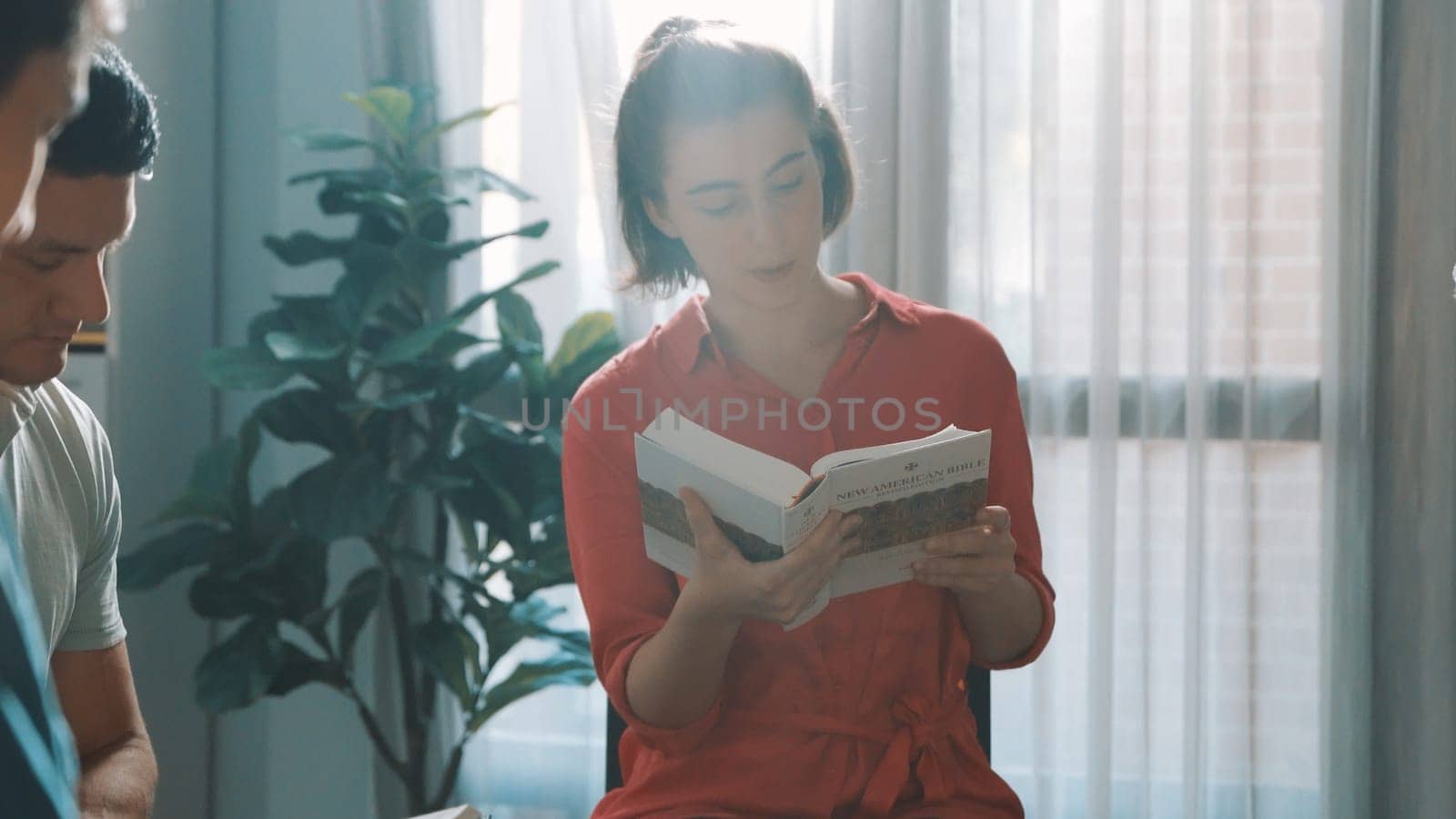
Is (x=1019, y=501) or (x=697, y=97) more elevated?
(x=697, y=97)

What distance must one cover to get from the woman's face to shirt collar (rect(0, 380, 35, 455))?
0.70m

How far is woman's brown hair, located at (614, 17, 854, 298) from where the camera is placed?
131cm

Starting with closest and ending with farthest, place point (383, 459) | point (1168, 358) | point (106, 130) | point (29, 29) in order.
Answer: point (29, 29), point (106, 130), point (383, 459), point (1168, 358)

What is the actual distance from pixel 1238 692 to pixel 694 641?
1.29 metres

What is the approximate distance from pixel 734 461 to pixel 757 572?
0.37 ft

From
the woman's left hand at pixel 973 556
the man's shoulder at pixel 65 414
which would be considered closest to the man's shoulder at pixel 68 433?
the man's shoulder at pixel 65 414

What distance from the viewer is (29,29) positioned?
568 mm

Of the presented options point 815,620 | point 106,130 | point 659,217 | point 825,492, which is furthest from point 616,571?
point 106,130

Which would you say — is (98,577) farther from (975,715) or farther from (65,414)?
(975,715)

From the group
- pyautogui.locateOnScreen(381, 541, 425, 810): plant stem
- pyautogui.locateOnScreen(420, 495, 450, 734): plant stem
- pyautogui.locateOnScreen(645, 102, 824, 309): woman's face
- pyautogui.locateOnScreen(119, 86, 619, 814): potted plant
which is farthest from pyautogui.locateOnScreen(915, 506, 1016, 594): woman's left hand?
pyautogui.locateOnScreen(381, 541, 425, 810): plant stem

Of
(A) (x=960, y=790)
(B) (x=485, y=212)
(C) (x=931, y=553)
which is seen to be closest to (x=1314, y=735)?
(A) (x=960, y=790)

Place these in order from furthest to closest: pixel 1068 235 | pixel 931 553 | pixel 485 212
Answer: pixel 485 212 → pixel 1068 235 → pixel 931 553

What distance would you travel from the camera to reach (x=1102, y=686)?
2.05 meters

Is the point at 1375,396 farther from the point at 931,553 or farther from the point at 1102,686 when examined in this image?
the point at 931,553
